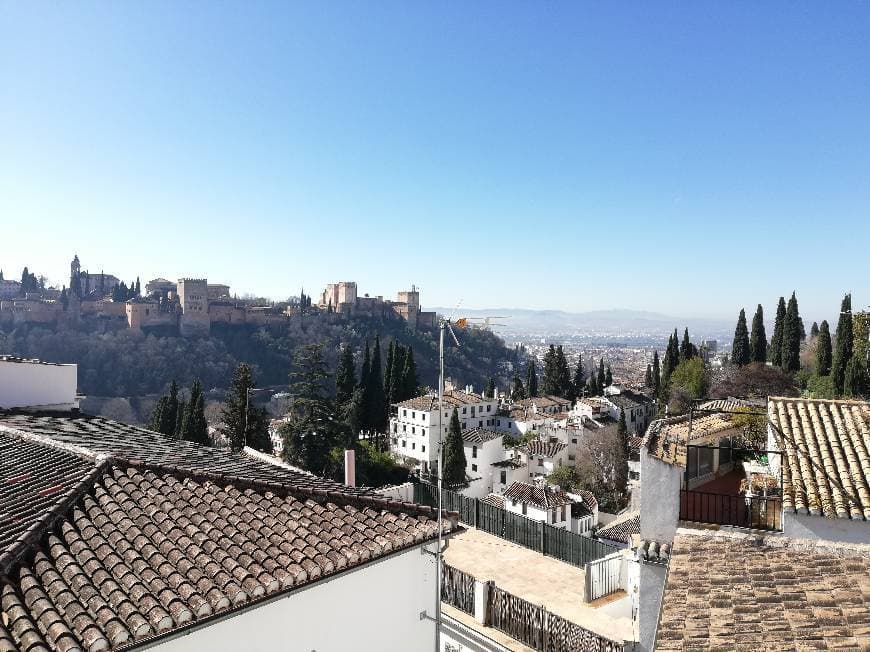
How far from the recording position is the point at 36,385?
9086mm

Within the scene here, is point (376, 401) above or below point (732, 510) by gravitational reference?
below

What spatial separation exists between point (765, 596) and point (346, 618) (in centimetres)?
283

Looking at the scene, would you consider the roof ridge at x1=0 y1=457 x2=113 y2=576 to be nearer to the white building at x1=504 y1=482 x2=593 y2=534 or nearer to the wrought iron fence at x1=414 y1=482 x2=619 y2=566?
the wrought iron fence at x1=414 y1=482 x2=619 y2=566

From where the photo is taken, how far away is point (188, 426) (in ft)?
76.4

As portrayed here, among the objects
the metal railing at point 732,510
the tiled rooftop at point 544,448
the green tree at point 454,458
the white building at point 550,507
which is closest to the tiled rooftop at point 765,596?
the metal railing at point 732,510

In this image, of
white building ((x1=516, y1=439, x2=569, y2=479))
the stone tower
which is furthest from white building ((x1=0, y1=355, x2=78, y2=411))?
the stone tower

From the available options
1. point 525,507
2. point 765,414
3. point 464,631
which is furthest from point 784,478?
point 525,507

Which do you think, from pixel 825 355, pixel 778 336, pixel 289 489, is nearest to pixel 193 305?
pixel 778 336

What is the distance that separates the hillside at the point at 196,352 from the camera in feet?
219

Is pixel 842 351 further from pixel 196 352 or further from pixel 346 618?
pixel 196 352

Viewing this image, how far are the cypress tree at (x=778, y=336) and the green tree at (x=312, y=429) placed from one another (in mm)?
32479

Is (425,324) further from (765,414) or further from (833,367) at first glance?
(765,414)

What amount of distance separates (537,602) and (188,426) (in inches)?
717

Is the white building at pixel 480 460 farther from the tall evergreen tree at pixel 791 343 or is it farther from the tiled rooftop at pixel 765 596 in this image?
the tiled rooftop at pixel 765 596
